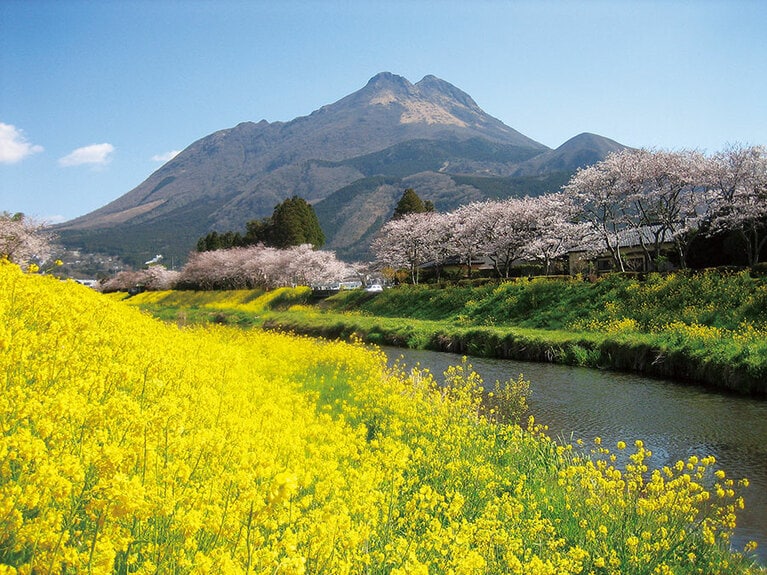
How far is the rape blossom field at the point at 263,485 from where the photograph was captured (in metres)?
2.78

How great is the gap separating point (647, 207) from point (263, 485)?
34.6m

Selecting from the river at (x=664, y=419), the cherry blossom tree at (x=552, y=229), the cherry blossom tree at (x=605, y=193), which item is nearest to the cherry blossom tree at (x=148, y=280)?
the cherry blossom tree at (x=552, y=229)

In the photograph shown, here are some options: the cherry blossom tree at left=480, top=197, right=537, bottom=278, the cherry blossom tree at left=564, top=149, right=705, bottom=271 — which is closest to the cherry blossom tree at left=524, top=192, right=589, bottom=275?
the cherry blossom tree at left=480, top=197, right=537, bottom=278

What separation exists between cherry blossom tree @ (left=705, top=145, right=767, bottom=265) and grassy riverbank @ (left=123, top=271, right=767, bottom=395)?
6.99m

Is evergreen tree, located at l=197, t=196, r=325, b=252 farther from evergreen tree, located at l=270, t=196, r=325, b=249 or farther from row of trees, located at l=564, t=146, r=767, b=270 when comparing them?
row of trees, located at l=564, t=146, r=767, b=270

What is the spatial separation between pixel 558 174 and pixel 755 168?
14970 centimetres

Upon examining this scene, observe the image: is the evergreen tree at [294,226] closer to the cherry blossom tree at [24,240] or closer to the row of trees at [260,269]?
the row of trees at [260,269]

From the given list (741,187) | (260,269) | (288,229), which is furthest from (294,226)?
(741,187)

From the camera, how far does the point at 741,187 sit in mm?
29703

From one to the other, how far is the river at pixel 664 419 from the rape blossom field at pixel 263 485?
0.56 meters

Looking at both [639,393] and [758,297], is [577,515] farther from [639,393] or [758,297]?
[758,297]

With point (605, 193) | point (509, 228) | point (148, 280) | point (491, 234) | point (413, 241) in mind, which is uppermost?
point (605, 193)

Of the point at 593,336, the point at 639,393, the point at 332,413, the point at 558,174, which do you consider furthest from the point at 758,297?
the point at 558,174

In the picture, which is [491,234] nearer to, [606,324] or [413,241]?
[413,241]
